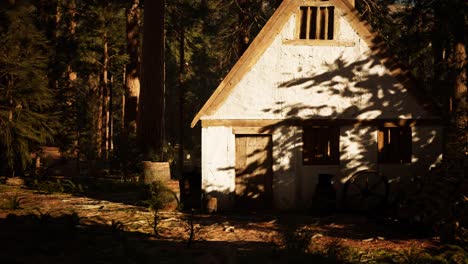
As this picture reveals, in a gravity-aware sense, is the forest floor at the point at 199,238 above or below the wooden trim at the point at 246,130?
below

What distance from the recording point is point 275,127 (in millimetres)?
12742

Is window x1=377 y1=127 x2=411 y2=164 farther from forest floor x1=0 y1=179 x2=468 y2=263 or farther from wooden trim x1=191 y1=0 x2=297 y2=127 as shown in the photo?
wooden trim x1=191 y1=0 x2=297 y2=127

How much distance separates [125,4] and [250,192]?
1219 centimetres

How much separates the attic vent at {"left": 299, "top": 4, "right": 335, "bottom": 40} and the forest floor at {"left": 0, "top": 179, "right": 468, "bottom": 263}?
17.3 ft

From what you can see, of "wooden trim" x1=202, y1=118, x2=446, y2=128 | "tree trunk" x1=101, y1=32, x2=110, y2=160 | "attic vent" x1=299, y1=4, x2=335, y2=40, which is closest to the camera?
"wooden trim" x1=202, y1=118, x2=446, y2=128

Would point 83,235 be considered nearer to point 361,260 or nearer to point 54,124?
point 361,260

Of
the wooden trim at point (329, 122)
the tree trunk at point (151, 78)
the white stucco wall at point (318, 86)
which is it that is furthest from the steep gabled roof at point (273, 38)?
the tree trunk at point (151, 78)

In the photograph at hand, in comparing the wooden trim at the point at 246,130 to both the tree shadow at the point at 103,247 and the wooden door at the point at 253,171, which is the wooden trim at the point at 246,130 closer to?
the wooden door at the point at 253,171

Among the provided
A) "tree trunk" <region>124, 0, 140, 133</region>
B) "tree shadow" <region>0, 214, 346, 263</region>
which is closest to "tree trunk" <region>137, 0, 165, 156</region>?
"tree trunk" <region>124, 0, 140, 133</region>

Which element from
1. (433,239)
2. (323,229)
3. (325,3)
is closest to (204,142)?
(323,229)

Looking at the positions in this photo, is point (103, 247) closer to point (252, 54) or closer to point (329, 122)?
point (252, 54)

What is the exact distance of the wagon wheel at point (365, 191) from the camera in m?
12.5

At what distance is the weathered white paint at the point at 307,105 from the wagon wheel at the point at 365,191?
0.99 feet

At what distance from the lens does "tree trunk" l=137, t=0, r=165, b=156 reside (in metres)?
17.8
